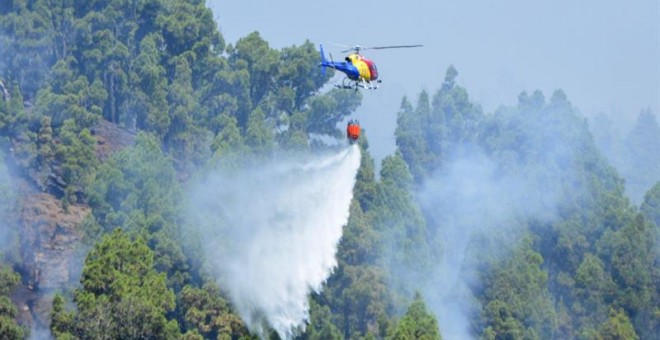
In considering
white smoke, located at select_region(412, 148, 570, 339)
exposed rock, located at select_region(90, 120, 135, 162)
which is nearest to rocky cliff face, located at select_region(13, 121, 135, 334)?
exposed rock, located at select_region(90, 120, 135, 162)

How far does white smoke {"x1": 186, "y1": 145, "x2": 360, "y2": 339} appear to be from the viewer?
102m

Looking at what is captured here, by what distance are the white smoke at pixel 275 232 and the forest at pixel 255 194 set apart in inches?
38.1

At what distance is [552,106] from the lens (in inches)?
5625

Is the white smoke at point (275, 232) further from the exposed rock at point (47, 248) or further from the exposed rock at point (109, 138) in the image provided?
the exposed rock at point (109, 138)

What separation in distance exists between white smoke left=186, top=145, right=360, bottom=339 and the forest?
0.97 meters

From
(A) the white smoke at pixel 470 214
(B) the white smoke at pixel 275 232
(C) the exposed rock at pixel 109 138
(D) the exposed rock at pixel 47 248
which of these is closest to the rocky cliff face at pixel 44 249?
(D) the exposed rock at pixel 47 248

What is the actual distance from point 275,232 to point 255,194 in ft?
19.0

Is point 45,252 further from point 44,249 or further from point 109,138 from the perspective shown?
point 109,138

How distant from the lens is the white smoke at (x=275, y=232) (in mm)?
101625

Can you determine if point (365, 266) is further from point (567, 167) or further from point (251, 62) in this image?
point (251, 62)

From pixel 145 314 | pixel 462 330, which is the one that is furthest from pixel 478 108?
pixel 145 314

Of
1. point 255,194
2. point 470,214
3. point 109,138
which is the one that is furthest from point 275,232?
point 109,138

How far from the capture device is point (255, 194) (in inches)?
4441

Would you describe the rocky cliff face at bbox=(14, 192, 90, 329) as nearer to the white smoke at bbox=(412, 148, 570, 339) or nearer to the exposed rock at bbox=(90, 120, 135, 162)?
the exposed rock at bbox=(90, 120, 135, 162)
